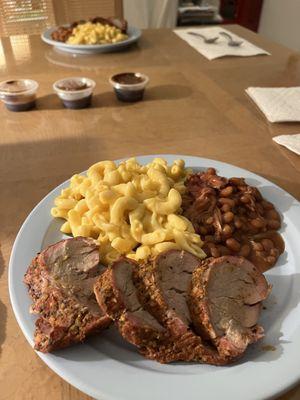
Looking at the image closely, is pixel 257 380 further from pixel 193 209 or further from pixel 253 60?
pixel 253 60

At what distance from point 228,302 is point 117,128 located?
1819 mm

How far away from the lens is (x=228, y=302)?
1322mm

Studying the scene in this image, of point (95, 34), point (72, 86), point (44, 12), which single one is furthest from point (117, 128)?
point (44, 12)

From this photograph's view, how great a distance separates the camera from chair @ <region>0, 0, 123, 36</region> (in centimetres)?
523

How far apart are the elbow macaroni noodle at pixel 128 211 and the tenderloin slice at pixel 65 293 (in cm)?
16

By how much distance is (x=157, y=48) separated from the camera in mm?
4348

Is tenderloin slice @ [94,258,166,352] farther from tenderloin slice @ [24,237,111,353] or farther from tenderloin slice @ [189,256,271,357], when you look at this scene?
tenderloin slice @ [189,256,271,357]

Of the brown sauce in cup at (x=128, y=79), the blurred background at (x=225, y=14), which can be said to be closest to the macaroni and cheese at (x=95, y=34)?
the brown sauce in cup at (x=128, y=79)

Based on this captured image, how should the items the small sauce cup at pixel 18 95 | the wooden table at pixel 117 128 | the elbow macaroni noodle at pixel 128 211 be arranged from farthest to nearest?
the small sauce cup at pixel 18 95 → the elbow macaroni noodle at pixel 128 211 → the wooden table at pixel 117 128

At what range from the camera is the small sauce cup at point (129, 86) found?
10.0 ft

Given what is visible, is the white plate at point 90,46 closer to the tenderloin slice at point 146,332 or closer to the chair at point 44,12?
the chair at point 44,12

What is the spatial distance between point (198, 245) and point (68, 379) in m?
0.81

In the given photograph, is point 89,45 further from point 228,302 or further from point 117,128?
point 228,302

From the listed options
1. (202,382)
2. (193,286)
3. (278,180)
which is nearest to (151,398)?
(202,382)
